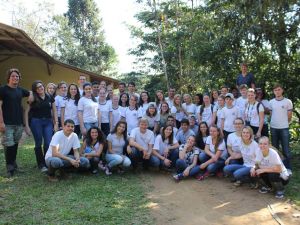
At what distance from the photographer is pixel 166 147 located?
6902mm

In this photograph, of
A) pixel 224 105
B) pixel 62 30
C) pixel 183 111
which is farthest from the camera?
pixel 62 30

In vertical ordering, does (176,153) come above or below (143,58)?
below

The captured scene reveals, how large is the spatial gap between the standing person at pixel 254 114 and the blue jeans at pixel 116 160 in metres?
2.39

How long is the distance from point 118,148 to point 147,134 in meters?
0.61

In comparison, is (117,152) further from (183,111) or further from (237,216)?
(237,216)

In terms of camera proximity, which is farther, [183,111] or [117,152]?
[183,111]

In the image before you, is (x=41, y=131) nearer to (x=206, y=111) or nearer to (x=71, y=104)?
(x=71, y=104)

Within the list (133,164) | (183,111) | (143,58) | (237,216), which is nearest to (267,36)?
(183,111)

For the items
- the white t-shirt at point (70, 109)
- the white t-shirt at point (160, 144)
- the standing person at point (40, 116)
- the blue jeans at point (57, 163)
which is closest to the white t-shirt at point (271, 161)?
the white t-shirt at point (160, 144)

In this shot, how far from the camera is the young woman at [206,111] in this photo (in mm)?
7504

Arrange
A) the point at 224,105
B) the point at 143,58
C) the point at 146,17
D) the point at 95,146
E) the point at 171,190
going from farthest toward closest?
1. the point at 143,58
2. the point at 146,17
3. the point at 224,105
4. the point at 95,146
5. the point at 171,190

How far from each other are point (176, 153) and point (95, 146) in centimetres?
153

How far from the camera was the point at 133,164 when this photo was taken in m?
6.95

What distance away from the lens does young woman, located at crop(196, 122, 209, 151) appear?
6887 mm
